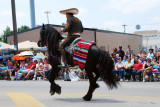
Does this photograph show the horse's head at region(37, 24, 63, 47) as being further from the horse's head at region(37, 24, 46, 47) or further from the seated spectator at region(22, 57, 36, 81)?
the seated spectator at region(22, 57, 36, 81)

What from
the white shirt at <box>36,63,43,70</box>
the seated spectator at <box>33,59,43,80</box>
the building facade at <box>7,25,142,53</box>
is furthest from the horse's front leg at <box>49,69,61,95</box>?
the building facade at <box>7,25,142,53</box>

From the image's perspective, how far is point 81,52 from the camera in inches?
310

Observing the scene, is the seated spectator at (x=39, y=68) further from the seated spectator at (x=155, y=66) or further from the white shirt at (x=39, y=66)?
the seated spectator at (x=155, y=66)

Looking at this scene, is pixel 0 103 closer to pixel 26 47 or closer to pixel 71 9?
pixel 71 9

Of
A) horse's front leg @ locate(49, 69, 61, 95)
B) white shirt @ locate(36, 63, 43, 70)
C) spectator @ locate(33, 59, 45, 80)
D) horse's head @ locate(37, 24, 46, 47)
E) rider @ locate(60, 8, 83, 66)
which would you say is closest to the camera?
rider @ locate(60, 8, 83, 66)

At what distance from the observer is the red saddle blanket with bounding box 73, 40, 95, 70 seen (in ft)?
25.7

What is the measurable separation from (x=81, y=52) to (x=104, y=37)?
1136 inches

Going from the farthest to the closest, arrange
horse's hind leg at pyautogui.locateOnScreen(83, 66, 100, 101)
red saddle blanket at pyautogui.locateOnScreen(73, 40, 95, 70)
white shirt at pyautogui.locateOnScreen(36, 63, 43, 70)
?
white shirt at pyautogui.locateOnScreen(36, 63, 43, 70)
red saddle blanket at pyautogui.locateOnScreen(73, 40, 95, 70)
horse's hind leg at pyautogui.locateOnScreen(83, 66, 100, 101)

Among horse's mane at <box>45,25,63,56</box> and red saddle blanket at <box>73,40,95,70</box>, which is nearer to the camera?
red saddle blanket at <box>73,40,95,70</box>

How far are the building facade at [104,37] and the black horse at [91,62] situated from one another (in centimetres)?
2659

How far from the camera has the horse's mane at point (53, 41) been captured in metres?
8.30

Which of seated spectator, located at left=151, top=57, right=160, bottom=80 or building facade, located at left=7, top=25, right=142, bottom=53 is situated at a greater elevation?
building facade, located at left=7, top=25, right=142, bottom=53

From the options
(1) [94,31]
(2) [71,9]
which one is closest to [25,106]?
A: (2) [71,9]

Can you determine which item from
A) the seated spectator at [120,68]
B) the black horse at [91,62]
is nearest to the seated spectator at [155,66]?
the seated spectator at [120,68]
